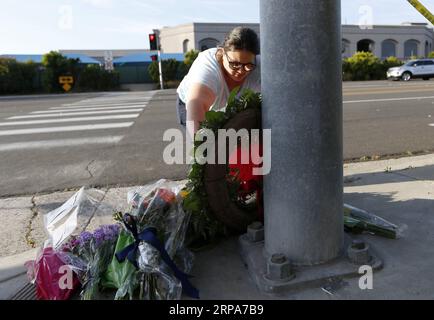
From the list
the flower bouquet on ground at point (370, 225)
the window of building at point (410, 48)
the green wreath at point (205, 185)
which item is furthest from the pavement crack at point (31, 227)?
the window of building at point (410, 48)

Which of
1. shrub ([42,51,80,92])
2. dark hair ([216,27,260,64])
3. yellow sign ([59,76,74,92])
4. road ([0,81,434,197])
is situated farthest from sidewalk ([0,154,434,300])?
shrub ([42,51,80,92])

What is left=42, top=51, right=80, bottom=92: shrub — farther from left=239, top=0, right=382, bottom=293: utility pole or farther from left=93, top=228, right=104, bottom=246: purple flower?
left=239, top=0, right=382, bottom=293: utility pole

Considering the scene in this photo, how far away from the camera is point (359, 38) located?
51625mm

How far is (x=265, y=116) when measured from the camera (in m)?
2.28

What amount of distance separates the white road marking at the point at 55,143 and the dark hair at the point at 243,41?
5036 mm

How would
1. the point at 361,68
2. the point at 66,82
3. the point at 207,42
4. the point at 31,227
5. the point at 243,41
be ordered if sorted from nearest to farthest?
the point at 243,41
the point at 31,227
the point at 66,82
the point at 361,68
the point at 207,42

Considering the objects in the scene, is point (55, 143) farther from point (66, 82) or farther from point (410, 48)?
point (410, 48)

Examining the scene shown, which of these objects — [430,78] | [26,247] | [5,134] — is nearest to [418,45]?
[430,78]

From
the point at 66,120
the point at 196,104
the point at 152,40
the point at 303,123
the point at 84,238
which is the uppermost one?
the point at 152,40

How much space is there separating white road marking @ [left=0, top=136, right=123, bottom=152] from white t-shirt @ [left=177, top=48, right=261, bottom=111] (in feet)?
15.6

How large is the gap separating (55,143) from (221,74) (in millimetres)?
5596

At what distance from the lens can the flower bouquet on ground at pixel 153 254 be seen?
210 cm

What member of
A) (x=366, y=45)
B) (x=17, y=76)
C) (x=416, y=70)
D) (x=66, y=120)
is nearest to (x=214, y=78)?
(x=66, y=120)
